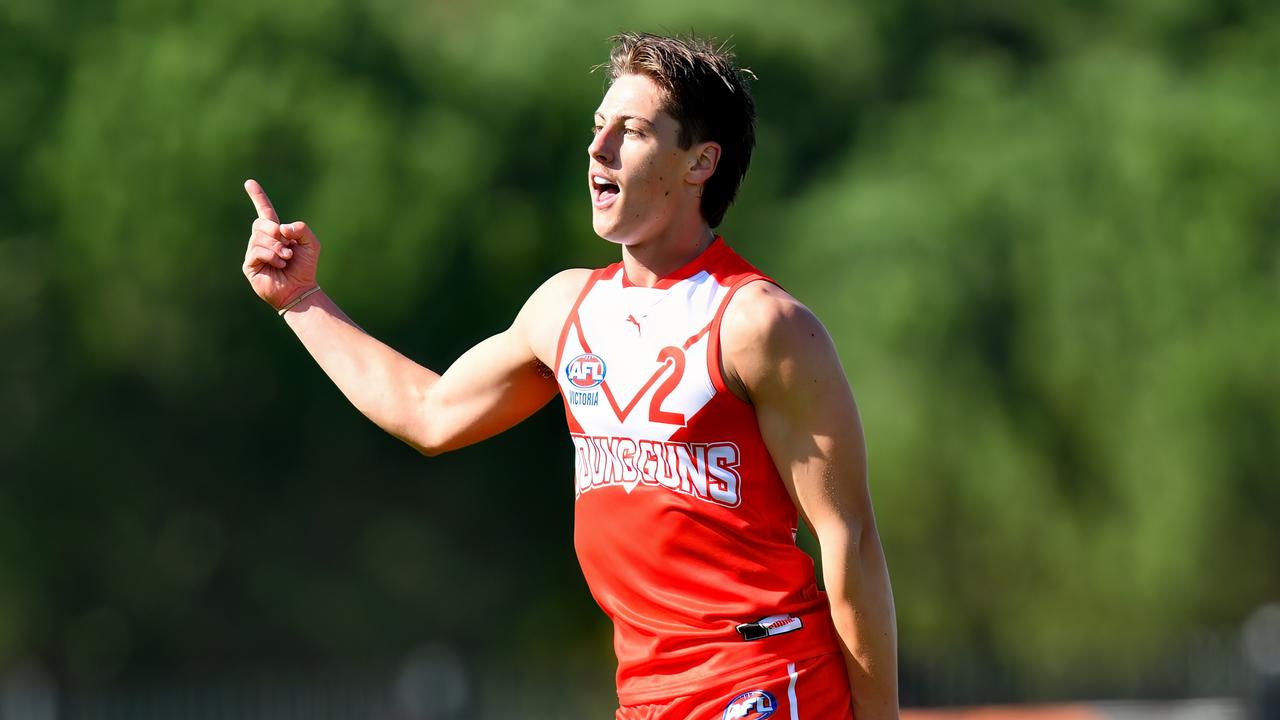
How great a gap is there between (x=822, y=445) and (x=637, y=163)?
0.62m

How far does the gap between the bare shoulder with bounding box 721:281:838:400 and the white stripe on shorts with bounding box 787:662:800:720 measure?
48cm

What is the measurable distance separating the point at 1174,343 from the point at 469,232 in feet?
19.7

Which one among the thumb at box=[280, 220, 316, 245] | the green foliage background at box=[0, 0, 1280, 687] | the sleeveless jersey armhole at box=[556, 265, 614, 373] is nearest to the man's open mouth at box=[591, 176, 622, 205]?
the sleeveless jersey armhole at box=[556, 265, 614, 373]

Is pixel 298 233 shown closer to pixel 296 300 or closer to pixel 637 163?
pixel 296 300

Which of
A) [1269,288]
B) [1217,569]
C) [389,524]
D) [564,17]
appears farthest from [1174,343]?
[389,524]

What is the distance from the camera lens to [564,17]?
524 inches

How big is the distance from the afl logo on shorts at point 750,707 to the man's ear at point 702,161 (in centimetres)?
94

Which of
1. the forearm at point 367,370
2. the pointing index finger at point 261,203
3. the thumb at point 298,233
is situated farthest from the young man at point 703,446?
the pointing index finger at point 261,203

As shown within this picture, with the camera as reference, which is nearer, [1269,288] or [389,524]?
[1269,288]

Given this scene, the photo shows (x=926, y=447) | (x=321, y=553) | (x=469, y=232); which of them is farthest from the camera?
(x=321, y=553)

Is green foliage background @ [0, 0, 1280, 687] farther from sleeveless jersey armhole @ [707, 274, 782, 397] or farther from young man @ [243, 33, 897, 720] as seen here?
sleeveless jersey armhole @ [707, 274, 782, 397]

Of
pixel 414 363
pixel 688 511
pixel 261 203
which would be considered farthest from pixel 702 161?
pixel 261 203

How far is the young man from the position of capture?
8.83 feet

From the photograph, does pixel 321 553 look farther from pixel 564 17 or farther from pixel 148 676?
pixel 564 17
